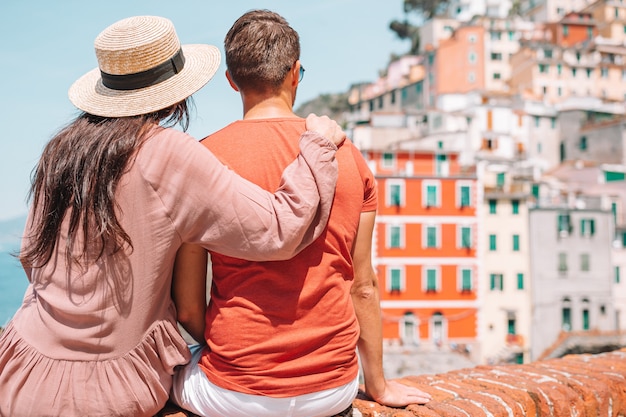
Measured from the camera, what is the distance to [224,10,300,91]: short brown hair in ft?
7.14

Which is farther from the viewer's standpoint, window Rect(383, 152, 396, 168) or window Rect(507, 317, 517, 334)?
window Rect(507, 317, 517, 334)

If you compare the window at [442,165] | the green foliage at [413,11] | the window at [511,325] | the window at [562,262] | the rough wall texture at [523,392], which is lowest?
the window at [511,325]

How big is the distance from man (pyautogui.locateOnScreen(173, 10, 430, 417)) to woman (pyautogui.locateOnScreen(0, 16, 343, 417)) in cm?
11

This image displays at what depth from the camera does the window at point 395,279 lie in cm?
3144

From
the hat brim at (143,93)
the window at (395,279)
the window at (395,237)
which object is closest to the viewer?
the hat brim at (143,93)

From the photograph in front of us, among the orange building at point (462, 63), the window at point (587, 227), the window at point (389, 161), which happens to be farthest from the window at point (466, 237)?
the orange building at point (462, 63)

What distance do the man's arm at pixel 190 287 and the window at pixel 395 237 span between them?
2949 cm

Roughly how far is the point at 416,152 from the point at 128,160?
3078 cm

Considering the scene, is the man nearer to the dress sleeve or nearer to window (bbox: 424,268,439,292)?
the dress sleeve

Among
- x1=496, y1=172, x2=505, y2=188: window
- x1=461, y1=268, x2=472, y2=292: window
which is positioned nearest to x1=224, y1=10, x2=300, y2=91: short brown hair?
x1=461, y1=268, x2=472, y2=292: window

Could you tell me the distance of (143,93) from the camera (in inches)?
84.7

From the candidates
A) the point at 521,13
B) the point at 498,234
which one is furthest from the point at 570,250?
the point at 521,13

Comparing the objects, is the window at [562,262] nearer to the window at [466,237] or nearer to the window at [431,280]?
the window at [466,237]

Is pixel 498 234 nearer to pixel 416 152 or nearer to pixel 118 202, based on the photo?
pixel 416 152
